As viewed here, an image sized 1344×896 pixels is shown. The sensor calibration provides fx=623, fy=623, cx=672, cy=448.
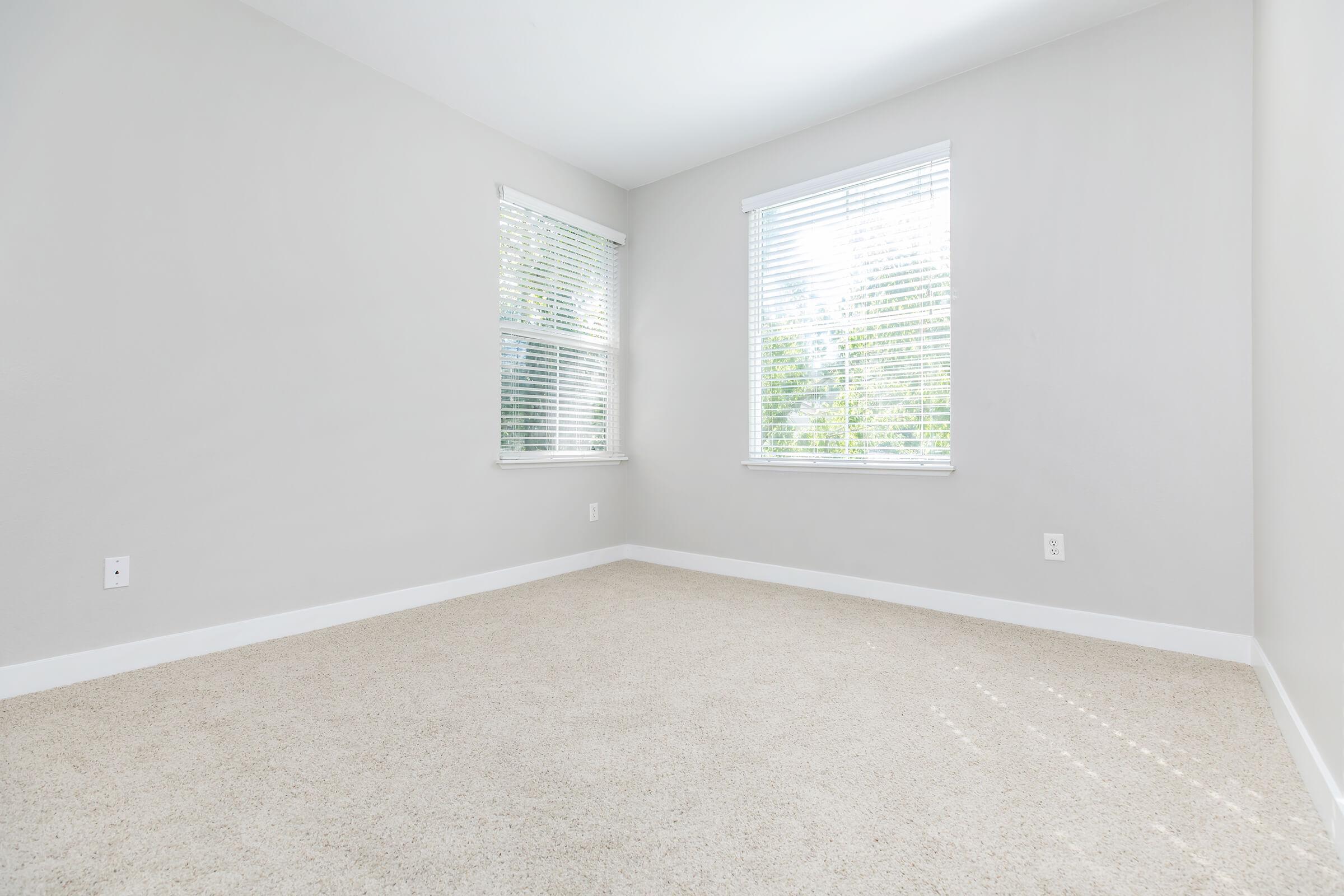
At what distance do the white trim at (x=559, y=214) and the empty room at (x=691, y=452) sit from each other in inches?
2.4

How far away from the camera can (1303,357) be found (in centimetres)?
149

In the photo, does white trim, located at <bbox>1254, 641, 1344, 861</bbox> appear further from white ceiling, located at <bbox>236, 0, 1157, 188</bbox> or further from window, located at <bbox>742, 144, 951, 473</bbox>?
white ceiling, located at <bbox>236, 0, 1157, 188</bbox>

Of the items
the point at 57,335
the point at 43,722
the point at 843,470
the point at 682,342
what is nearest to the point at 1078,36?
the point at 843,470

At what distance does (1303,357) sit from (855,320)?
72.8 inches

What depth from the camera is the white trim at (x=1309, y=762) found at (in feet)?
3.84

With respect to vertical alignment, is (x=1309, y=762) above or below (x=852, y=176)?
below

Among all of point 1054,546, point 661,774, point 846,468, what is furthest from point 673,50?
point 661,774

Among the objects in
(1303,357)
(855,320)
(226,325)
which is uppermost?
(855,320)

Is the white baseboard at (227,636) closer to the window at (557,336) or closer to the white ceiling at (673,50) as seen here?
the window at (557,336)

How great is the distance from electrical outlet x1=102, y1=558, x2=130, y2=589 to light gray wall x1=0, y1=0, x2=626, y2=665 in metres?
0.02

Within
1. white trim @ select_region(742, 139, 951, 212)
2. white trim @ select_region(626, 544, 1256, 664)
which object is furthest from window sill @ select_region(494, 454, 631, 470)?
white trim @ select_region(742, 139, 951, 212)

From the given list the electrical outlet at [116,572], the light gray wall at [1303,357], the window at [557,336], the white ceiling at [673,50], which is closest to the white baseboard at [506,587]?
the electrical outlet at [116,572]

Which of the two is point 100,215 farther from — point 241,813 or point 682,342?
point 682,342

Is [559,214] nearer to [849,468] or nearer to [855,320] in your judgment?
[855,320]
